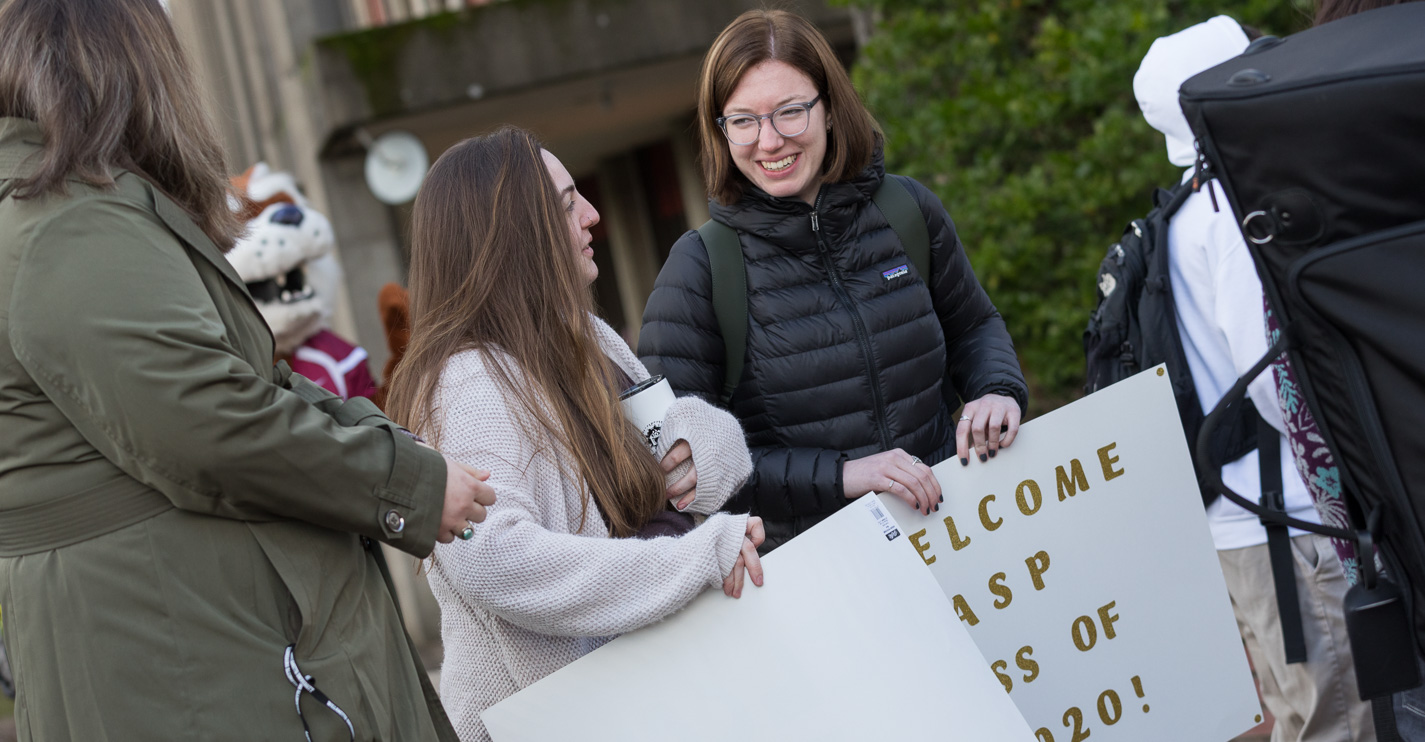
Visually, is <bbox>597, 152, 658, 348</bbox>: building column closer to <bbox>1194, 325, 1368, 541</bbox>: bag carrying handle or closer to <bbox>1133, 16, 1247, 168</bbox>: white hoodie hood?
<bbox>1133, 16, 1247, 168</bbox>: white hoodie hood

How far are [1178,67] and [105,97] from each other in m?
2.45

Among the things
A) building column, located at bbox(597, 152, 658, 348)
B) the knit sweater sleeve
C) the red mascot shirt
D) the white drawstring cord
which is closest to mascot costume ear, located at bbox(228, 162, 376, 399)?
the red mascot shirt

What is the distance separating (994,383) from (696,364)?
0.69 metres

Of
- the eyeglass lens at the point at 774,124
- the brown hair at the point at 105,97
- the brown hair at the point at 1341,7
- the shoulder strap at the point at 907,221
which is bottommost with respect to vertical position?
the shoulder strap at the point at 907,221

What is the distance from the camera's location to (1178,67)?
314 cm

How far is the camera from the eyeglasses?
2.80 meters

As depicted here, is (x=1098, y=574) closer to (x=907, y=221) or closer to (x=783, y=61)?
(x=907, y=221)

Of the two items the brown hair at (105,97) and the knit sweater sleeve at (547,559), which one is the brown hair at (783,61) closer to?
the knit sweater sleeve at (547,559)

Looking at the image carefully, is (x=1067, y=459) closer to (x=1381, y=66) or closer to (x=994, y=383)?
(x=994, y=383)

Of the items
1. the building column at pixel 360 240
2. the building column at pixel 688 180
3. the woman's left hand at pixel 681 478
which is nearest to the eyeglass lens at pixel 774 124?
the woman's left hand at pixel 681 478

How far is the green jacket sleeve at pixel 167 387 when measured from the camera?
5.57 ft

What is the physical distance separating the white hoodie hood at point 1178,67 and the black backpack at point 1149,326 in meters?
0.14

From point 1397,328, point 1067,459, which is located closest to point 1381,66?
point 1397,328

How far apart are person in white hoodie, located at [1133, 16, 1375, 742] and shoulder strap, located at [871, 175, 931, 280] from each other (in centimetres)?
61
